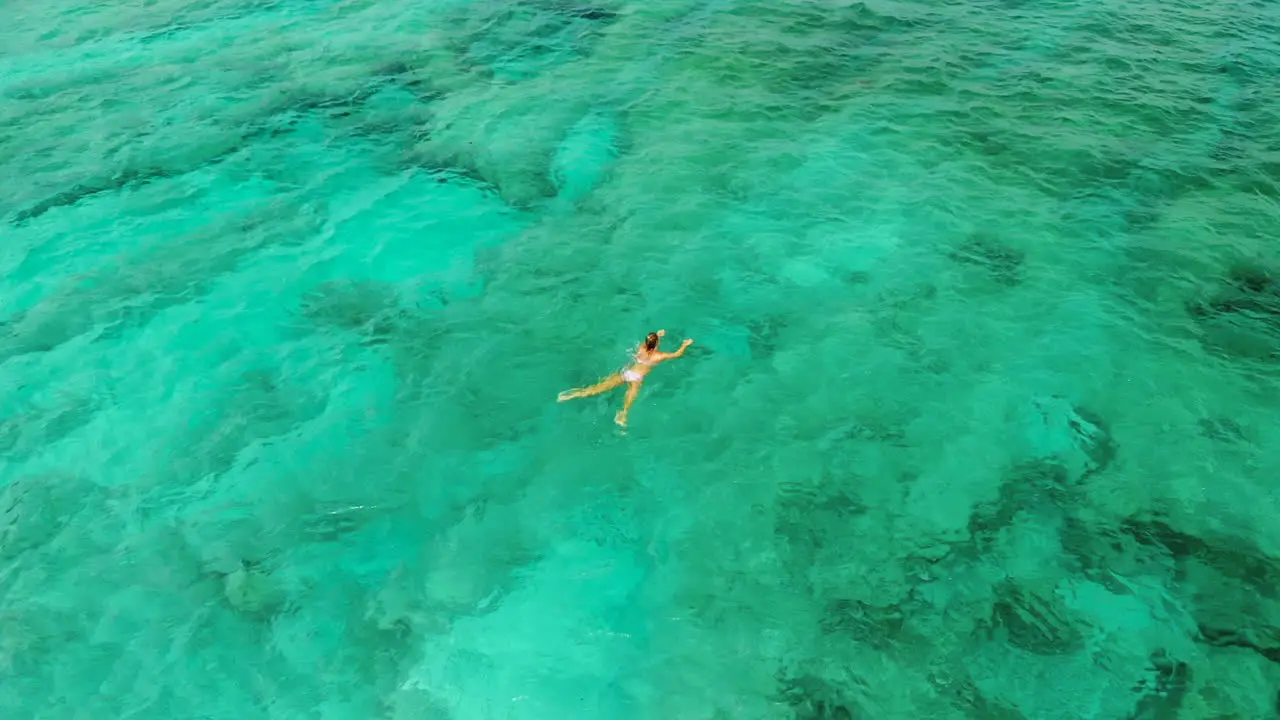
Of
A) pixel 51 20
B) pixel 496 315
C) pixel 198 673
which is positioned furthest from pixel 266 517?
pixel 51 20

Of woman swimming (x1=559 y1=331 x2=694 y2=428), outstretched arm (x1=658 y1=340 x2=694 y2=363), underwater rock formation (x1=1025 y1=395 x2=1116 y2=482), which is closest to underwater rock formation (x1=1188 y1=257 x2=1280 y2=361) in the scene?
underwater rock formation (x1=1025 y1=395 x2=1116 y2=482)

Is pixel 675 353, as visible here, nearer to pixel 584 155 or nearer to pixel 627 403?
pixel 627 403

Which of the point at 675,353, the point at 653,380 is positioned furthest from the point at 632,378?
the point at 675,353

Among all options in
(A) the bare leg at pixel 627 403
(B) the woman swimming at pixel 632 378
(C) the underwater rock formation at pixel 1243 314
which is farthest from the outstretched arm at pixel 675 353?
(C) the underwater rock formation at pixel 1243 314

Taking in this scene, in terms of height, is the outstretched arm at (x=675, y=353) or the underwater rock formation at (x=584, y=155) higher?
the underwater rock formation at (x=584, y=155)

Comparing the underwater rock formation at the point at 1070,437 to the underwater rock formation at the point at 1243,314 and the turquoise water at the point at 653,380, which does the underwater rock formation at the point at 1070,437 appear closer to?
the turquoise water at the point at 653,380

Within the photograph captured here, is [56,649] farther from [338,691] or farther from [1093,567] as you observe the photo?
[1093,567]
